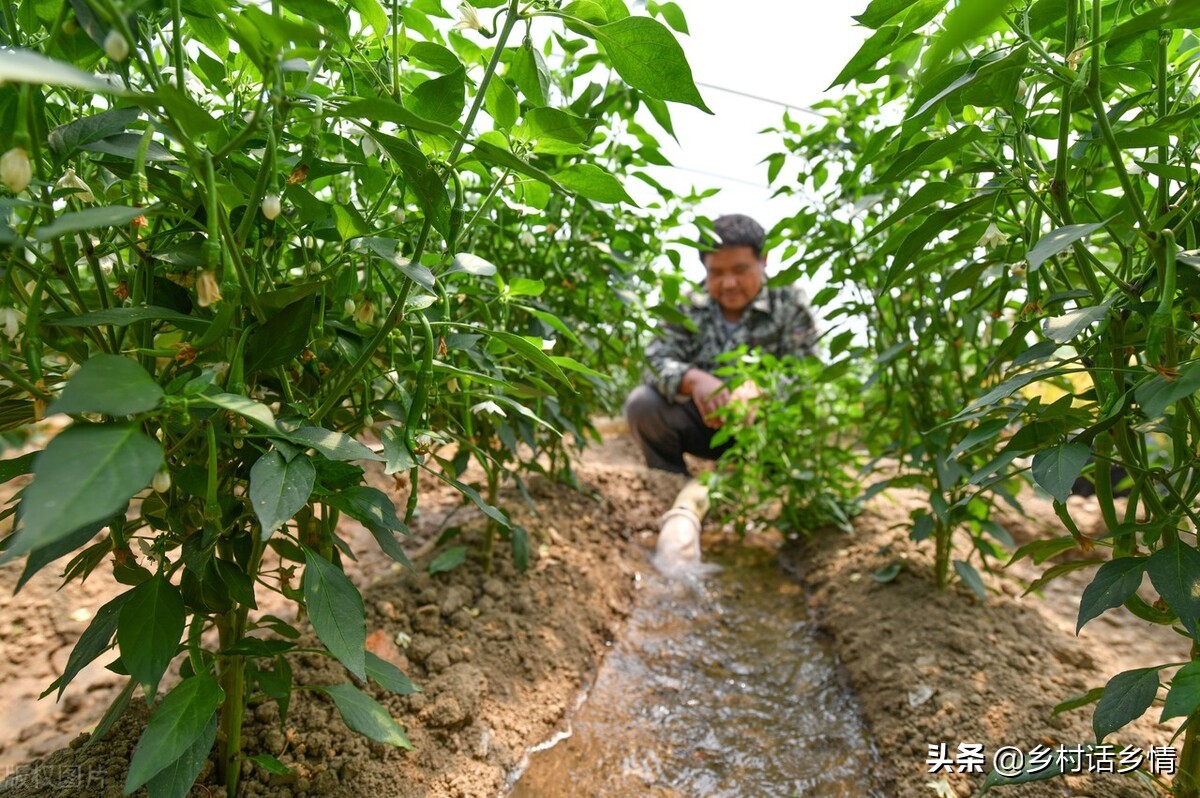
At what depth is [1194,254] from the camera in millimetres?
591

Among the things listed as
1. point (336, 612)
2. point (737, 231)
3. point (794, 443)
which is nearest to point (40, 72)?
point (336, 612)

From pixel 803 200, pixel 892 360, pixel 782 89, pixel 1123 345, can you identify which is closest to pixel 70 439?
pixel 1123 345

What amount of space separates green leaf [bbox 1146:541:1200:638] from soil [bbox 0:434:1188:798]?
387mm

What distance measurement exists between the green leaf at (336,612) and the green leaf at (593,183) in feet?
1.35

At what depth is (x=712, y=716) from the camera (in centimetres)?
124

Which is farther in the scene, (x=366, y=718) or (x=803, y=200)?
(x=803, y=200)

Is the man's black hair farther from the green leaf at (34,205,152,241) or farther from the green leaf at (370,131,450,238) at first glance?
the green leaf at (34,205,152,241)

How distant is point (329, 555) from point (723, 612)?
1106mm

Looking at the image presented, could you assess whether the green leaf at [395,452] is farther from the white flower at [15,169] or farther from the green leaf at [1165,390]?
the green leaf at [1165,390]

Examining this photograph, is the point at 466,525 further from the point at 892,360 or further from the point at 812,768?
the point at 892,360

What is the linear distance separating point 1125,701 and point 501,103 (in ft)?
2.69

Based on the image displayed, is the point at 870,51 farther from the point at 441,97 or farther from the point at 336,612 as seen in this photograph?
the point at 336,612

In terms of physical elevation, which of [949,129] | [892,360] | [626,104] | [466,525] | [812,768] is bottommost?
[812,768]

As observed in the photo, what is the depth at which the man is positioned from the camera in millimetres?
2623
